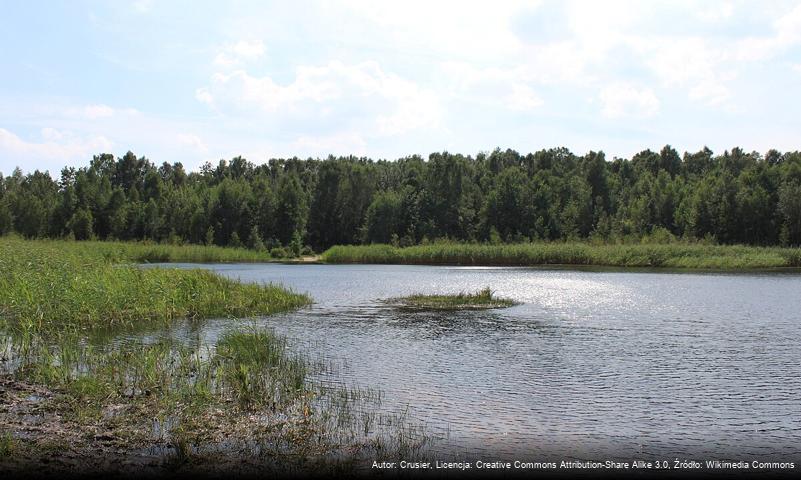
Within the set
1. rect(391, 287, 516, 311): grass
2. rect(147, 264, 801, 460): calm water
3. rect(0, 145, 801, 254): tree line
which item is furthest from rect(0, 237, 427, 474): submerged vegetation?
rect(0, 145, 801, 254): tree line

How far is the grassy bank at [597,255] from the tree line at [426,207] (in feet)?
42.0

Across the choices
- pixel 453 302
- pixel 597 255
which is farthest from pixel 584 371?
pixel 597 255

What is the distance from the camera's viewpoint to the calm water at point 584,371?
12.8m

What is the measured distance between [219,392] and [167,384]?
1.12 meters

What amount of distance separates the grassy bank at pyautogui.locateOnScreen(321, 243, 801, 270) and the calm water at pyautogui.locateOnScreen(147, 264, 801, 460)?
44.7m

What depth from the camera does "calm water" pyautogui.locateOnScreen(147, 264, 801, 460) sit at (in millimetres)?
12820

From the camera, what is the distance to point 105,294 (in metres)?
25.2

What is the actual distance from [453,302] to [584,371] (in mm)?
17153

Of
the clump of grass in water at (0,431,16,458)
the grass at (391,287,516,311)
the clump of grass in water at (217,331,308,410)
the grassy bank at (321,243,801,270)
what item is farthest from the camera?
the grassy bank at (321,243,801,270)

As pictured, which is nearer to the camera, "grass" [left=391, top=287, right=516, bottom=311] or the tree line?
"grass" [left=391, top=287, right=516, bottom=311]

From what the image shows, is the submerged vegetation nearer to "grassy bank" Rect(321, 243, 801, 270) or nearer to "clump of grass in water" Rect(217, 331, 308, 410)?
"clump of grass in water" Rect(217, 331, 308, 410)

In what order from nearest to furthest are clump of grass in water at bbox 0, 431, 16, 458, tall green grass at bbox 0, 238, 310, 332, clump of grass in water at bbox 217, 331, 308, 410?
clump of grass in water at bbox 0, 431, 16, 458, clump of grass in water at bbox 217, 331, 308, 410, tall green grass at bbox 0, 238, 310, 332

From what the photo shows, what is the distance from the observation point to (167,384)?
14.6m

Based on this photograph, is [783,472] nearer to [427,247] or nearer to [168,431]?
[168,431]
